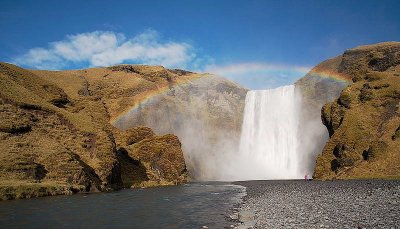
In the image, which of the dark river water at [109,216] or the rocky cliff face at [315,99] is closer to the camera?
the dark river water at [109,216]

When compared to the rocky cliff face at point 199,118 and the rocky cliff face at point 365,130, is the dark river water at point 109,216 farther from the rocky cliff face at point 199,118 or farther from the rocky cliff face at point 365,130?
the rocky cliff face at point 199,118

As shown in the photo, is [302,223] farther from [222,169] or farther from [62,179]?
[222,169]

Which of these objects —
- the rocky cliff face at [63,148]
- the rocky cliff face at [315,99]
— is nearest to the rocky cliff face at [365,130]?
the rocky cliff face at [315,99]

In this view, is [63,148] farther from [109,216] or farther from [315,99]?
[315,99]

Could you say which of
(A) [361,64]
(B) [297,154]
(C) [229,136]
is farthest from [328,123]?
(C) [229,136]

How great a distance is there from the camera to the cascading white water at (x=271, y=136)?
9162cm

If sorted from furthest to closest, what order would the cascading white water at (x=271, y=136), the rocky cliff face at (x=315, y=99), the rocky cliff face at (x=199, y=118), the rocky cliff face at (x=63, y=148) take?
the rocky cliff face at (x=199, y=118) → the cascading white water at (x=271, y=136) → the rocky cliff face at (x=315, y=99) → the rocky cliff face at (x=63, y=148)

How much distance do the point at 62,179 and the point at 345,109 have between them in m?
54.4

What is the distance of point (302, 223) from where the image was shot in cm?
1711

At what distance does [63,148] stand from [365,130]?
4993 centimetres

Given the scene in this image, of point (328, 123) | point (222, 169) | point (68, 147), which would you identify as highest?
point (328, 123)

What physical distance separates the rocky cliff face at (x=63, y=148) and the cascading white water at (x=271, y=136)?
27.4 m

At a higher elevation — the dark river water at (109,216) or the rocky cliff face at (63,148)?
the rocky cliff face at (63,148)

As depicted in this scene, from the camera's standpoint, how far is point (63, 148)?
155 ft
